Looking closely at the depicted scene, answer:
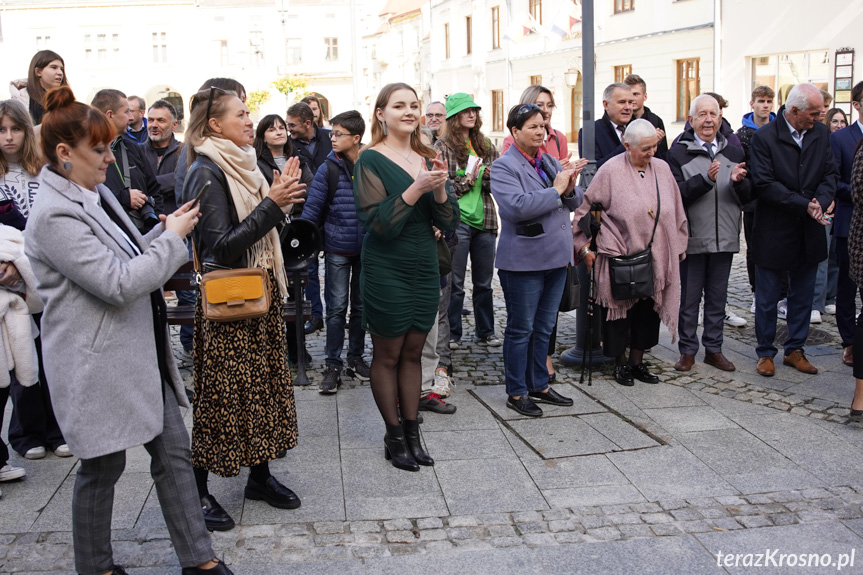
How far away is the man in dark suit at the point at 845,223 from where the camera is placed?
6844mm

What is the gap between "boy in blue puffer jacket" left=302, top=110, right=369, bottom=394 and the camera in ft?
20.9

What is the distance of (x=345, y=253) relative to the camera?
638cm

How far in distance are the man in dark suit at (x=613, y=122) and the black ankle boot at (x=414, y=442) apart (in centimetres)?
296

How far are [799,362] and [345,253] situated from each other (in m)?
3.52

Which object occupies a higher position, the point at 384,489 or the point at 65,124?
the point at 65,124

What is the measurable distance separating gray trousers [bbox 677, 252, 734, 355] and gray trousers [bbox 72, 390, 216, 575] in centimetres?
434

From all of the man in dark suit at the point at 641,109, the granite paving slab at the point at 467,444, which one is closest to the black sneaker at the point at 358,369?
the granite paving slab at the point at 467,444

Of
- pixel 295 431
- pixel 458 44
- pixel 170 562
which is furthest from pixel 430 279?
pixel 458 44

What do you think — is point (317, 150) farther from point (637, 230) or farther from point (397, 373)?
point (397, 373)

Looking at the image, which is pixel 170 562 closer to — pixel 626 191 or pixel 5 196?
pixel 5 196

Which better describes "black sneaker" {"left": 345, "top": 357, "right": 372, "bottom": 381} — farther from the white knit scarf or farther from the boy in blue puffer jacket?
the white knit scarf

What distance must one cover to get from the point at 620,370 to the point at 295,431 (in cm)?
299

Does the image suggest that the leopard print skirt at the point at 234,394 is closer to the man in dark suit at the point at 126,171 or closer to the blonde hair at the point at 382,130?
the blonde hair at the point at 382,130

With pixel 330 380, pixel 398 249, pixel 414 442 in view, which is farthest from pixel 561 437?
pixel 330 380
